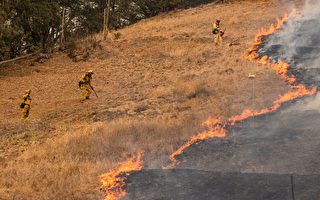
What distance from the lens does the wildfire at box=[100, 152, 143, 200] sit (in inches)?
351

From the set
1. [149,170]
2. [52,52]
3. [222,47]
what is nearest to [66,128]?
[149,170]

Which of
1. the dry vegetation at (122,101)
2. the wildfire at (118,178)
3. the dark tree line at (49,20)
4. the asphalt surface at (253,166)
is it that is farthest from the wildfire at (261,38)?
the dark tree line at (49,20)

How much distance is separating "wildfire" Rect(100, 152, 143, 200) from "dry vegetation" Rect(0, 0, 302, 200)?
23 cm

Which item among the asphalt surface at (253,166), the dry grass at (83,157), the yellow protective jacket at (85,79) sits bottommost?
the dry grass at (83,157)

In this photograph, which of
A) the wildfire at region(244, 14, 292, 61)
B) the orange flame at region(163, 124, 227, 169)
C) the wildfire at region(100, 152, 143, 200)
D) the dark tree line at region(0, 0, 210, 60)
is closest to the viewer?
the wildfire at region(100, 152, 143, 200)

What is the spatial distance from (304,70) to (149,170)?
964cm

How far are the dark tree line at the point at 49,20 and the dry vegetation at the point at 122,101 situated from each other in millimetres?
2632

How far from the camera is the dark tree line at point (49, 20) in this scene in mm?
25031

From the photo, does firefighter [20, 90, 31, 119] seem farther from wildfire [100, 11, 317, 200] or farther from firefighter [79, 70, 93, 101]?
wildfire [100, 11, 317, 200]

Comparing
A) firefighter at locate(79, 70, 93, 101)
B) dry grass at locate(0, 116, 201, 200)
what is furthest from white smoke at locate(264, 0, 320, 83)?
firefighter at locate(79, 70, 93, 101)

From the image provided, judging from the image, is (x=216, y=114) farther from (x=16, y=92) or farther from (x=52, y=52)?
(x=52, y=52)

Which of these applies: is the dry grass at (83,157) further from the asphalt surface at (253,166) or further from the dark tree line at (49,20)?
the dark tree line at (49,20)

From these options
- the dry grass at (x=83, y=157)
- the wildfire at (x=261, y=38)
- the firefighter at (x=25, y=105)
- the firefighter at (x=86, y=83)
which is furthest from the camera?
the wildfire at (x=261, y=38)

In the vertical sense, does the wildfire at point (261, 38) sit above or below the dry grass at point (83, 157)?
above
